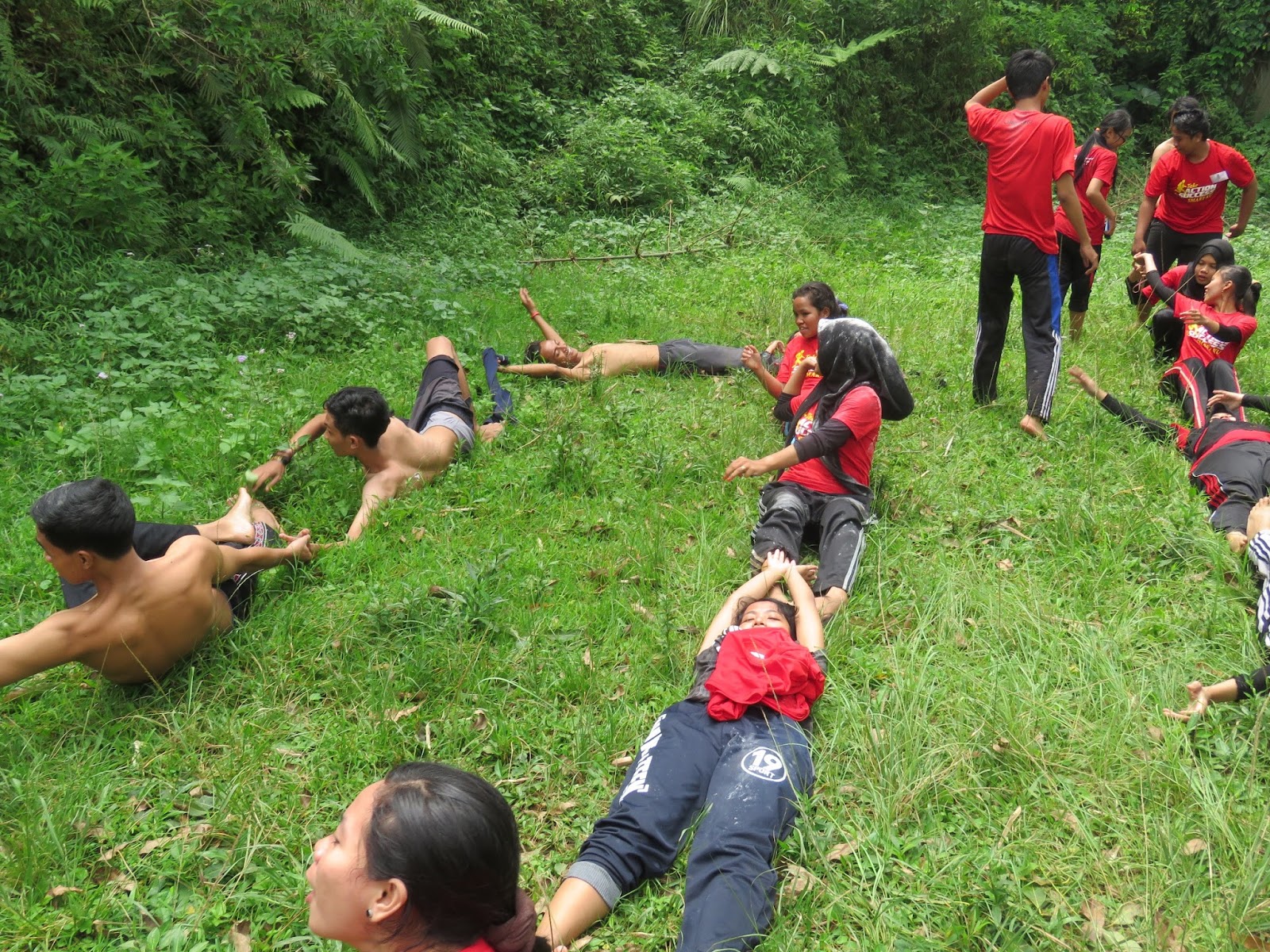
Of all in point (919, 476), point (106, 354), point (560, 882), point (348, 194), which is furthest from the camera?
point (348, 194)

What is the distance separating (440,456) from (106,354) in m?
2.70

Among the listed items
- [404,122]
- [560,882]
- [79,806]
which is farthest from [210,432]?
[404,122]

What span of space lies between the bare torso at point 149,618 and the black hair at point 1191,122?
701 centimetres

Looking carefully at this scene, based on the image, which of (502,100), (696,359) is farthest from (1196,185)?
(502,100)

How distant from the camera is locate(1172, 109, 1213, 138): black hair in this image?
627cm

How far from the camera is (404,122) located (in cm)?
1088

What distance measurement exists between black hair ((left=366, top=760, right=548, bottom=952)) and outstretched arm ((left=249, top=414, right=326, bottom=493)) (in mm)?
3446

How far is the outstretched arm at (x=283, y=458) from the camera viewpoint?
15.9ft

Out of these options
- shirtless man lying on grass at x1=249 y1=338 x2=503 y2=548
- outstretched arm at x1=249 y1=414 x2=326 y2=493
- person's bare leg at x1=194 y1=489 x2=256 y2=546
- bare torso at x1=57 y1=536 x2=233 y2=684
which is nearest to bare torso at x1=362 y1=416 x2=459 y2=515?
shirtless man lying on grass at x1=249 y1=338 x2=503 y2=548

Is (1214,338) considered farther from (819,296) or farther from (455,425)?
(455,425)

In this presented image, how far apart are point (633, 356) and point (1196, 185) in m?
4.50

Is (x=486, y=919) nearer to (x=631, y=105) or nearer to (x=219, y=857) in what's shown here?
(x=219, y=857)

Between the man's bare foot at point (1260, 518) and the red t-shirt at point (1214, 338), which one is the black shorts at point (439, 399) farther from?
the red t-shirt at point (1214, 338)

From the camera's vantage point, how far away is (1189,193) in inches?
262
